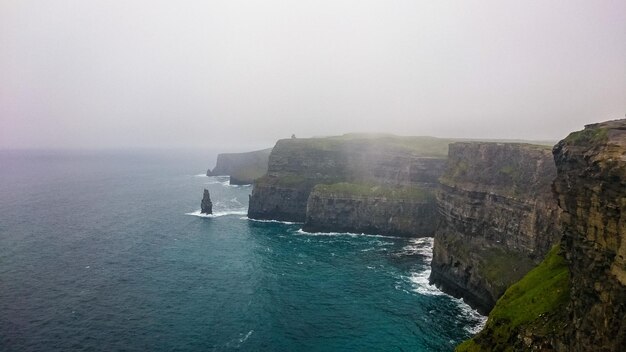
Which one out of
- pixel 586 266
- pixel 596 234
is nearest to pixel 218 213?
pixel 586 266

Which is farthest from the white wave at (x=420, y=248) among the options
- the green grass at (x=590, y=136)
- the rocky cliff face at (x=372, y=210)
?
the green grass at (x=590, y=136)

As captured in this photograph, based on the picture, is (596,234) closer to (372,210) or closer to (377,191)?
(372,210)

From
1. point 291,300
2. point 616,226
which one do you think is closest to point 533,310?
point 616,226

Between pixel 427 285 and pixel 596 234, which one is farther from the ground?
pixel 596 234

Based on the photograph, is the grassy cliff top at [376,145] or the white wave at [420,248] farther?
the grassy cliff top at [376,145]

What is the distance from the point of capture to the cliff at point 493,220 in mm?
68688

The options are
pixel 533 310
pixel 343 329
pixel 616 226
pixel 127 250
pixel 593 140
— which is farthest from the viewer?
pixel 127 250

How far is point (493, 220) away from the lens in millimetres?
78312

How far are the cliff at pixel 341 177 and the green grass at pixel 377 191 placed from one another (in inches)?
30.8

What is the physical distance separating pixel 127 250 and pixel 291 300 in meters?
55.6

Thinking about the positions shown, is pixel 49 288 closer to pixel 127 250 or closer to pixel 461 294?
pixel 127 250

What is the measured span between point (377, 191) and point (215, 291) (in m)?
72.0

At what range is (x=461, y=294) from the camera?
78.6 m

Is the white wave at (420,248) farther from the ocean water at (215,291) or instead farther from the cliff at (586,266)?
Result: the cliff at (586,266)
